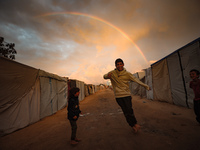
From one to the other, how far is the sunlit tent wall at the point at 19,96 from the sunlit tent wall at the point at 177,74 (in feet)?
25.6

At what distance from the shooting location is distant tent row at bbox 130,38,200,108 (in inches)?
185

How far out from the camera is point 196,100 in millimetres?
2748

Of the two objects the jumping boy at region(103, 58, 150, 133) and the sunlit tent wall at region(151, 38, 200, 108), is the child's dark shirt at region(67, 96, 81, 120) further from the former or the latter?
the sunlit tent wall at region(151, 38, 200, 108)

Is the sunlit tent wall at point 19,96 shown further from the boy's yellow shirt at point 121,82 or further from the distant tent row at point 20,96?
the boy's yellow shirt at point 121,82

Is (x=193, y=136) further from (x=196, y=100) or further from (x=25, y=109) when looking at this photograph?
(x=25, y=109)

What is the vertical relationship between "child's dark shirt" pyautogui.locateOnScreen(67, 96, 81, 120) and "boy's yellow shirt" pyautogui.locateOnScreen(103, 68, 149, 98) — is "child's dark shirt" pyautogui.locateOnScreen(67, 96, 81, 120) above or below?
below

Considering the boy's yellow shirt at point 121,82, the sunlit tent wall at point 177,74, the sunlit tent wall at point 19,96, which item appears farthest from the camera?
the sunlit tent wall at point 177,74

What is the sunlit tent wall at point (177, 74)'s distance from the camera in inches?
184

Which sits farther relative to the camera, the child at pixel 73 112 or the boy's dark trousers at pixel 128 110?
the boy's dark trousers at pixel 128 110

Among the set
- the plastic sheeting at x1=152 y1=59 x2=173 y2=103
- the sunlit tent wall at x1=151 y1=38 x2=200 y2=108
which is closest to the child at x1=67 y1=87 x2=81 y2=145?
the sunlit tent wall at x1=151 y1=38 x2=200 y2=108

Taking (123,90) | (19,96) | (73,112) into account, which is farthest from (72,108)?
(19,96)

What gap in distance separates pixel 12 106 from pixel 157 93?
30.2 ft

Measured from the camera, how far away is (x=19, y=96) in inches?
146

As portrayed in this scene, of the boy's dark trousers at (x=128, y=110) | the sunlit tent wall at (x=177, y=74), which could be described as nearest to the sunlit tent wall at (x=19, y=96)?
the boy's dark trousers at (x=128, y=110)
